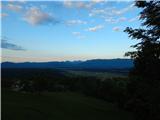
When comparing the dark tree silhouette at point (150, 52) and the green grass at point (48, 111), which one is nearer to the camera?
the dark tree silhouette at point (150, 52)

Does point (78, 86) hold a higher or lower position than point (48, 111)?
lower

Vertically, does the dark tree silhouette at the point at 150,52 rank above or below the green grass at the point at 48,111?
above

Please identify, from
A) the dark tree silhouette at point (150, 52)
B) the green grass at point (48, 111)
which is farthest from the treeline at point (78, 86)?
the dark tree silhouette at point (150, 52)

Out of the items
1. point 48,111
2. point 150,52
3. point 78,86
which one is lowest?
point 78,86

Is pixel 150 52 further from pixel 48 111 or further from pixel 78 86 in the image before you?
pixel 78 86

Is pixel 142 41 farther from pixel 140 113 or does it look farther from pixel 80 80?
pixel 80 80

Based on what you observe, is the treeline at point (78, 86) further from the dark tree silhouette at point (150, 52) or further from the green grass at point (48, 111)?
the dark tree silhouette at point (150, 52)

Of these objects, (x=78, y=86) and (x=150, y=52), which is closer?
(x=150, y=52)

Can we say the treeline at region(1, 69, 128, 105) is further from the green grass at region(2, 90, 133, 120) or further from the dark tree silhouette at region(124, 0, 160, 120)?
the dark tree silhouette at region(124, 0, 160, 120)

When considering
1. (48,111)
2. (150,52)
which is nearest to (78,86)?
(48,111)

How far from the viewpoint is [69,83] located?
117 metres

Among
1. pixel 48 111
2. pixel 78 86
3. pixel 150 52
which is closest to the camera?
pixel 150 52

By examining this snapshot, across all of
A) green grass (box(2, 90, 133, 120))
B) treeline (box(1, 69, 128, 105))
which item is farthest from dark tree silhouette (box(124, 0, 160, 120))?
treeline (box(1, 69, 128, 105))

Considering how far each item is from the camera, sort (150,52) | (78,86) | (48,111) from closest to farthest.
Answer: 1. (150,52)
2. (48,111)
3. (78,86)
